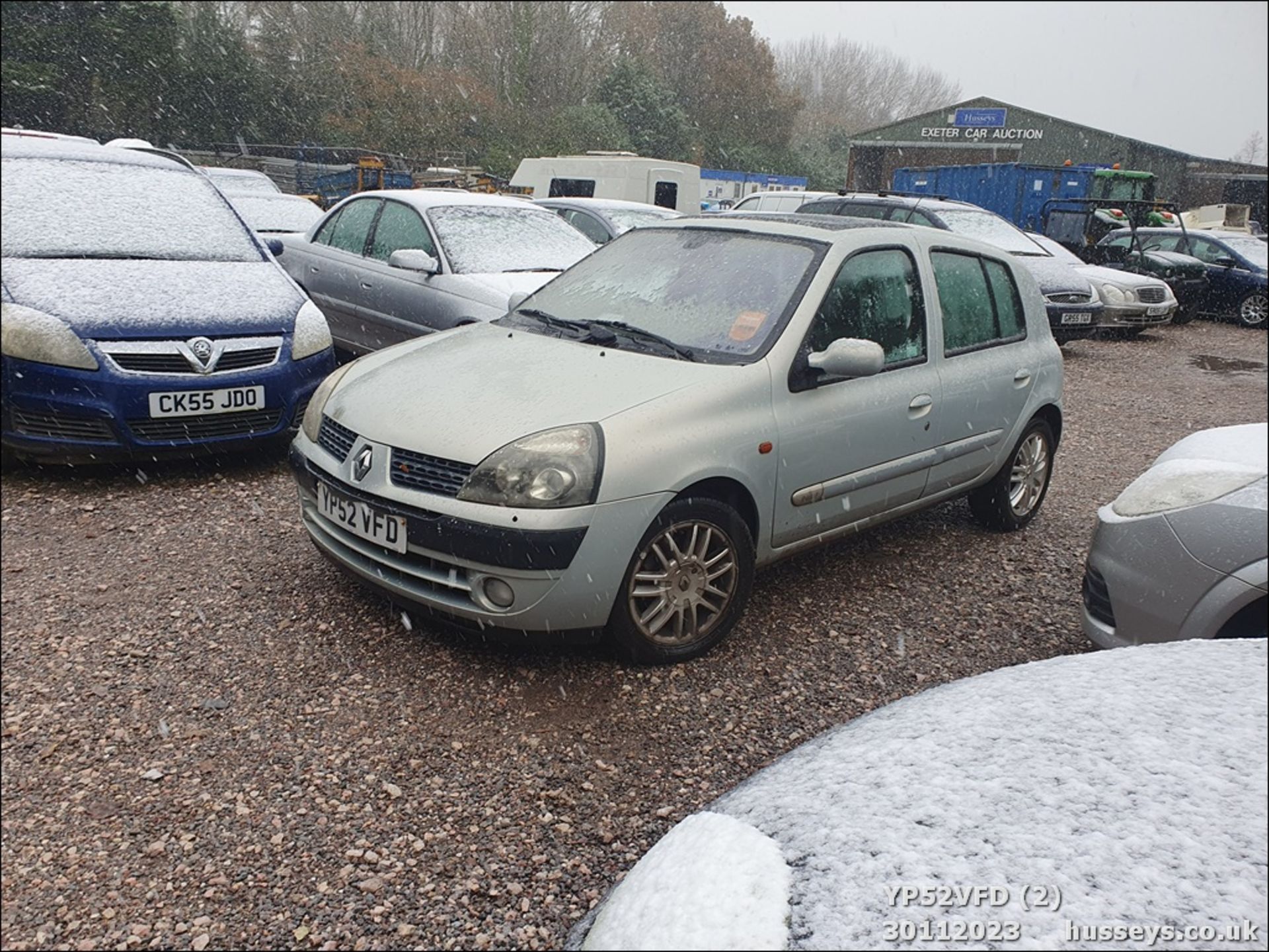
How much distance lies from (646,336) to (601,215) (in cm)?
632

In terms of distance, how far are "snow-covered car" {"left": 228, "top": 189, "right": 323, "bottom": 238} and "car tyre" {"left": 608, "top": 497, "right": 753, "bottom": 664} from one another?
7739 mm

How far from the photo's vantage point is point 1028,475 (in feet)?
14.3

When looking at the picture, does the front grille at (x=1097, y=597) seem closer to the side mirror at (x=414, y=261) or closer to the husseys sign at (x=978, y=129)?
the husseys sign at (x=978, y=129)

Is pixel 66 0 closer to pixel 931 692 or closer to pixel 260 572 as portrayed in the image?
pixel 931 692

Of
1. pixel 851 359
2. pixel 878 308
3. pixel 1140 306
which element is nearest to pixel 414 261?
pixel 878 308

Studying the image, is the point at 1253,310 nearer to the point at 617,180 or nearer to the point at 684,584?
the point at 684,584

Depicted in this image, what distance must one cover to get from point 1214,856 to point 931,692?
0.53 meters

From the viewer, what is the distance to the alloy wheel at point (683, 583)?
281 cm

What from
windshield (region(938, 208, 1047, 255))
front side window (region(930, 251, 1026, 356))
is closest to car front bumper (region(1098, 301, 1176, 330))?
front side window (region(930, 251, 1026, 356))

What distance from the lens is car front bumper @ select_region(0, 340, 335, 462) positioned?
54.3 inches

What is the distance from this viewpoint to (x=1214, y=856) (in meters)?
0.72

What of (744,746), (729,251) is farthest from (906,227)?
(744,746)

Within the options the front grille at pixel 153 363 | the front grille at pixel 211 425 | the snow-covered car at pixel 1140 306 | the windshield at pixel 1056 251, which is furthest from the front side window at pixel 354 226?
the windshield at pixel 1056 251

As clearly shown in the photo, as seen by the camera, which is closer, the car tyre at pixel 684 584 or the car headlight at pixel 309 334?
the car tyre at pixel 684 584
